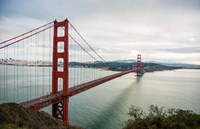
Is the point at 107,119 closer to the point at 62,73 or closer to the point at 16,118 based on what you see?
the point at 62,73

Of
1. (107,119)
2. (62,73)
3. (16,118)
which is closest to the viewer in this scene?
(16,118)

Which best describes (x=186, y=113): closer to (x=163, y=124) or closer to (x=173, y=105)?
(x=163, y=124)

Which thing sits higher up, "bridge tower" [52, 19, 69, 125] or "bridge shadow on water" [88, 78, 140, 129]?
"bridge tower" [52, 19, 69, 125]

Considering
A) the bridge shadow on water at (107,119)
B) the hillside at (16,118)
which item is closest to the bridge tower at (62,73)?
the bridge shadow on water at (107,119)

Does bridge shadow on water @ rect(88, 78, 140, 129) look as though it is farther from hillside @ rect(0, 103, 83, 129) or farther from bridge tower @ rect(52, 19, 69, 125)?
hillside @ rect(0, 103, 83, 129)

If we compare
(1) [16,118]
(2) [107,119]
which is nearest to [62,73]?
(2) [107,119]

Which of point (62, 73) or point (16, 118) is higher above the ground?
point (62, 73)

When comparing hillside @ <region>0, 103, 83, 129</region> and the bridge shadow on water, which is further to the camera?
the bridge shadow on water

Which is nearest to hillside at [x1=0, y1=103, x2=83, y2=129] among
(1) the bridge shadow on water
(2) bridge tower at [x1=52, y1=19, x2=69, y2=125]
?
(2) bridge tower at [x1=52, y1=19, x2=69, y2=125]

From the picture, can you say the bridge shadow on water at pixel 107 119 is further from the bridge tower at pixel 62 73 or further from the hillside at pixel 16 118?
the hillside at pixel 16 118

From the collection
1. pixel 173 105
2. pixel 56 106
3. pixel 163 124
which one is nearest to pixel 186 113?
pixel 163 124

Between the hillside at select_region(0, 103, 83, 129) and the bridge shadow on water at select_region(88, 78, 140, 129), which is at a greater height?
the hillside at select_region(0, 103, 83, 129)

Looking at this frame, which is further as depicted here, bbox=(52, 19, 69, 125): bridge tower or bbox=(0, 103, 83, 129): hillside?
bbox=(52, 19, 69, 125): bridge tower
